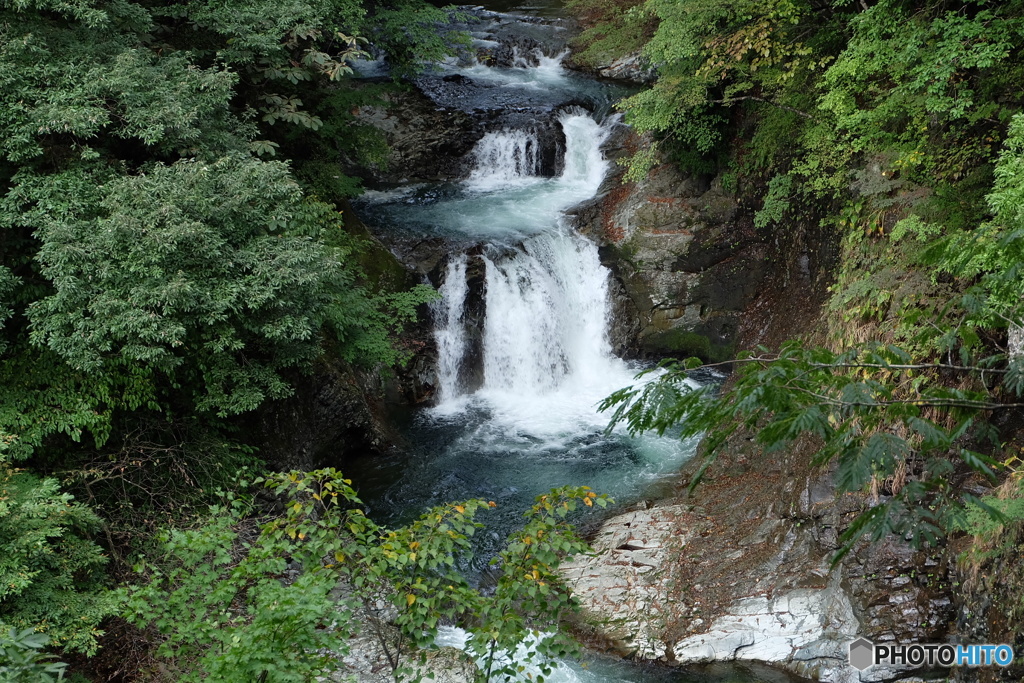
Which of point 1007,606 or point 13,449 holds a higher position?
point 13,449

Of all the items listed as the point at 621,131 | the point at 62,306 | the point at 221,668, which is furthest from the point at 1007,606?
the point at 621,131

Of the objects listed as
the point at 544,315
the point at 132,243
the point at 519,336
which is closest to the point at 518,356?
the point at 519,336

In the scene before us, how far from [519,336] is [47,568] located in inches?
307

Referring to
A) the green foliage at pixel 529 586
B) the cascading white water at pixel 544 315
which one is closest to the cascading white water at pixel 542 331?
the cascading white water at pixel 544 315

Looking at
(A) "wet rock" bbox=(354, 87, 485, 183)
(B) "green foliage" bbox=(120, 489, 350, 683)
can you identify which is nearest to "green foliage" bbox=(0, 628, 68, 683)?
(B) "green foliage" bbox=(120, 489, 350, 683)

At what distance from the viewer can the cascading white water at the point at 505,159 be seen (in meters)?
15.1

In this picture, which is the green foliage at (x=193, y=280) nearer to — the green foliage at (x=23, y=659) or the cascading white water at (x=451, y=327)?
the green foliage at (x=23, y=659)

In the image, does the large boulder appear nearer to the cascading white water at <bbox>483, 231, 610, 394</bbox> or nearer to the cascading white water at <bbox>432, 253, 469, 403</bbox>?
the cascading white water at <bbox>483, 231, 610, 394</bbox>

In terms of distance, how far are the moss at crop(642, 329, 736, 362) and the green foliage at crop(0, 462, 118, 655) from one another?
8.73 meters

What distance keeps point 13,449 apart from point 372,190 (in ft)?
31.3

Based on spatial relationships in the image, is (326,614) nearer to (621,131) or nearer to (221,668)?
(221,668)

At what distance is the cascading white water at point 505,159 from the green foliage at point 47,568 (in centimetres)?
1052

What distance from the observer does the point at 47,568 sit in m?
5.84

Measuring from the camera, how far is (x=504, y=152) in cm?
1519
